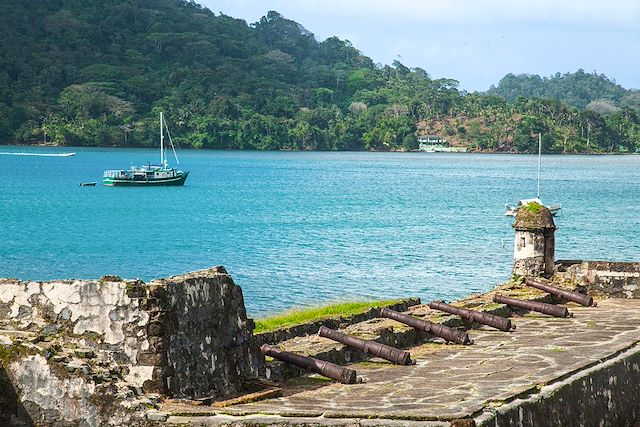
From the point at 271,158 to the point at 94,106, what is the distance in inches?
1076

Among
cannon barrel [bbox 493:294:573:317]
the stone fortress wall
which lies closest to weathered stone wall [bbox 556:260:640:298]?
cannon barrel [bbox 493:294:573:317]

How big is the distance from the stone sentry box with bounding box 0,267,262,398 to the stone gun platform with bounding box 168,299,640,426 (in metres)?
0.43

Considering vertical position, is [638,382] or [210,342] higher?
[210,342]

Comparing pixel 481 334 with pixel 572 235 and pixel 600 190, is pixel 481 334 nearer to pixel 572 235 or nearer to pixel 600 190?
pixel 572 235

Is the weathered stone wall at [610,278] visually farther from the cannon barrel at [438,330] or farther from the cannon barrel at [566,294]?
the cannon barrel at [438,330]

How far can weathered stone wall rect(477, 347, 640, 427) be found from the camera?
32.5 feet

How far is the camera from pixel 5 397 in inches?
357

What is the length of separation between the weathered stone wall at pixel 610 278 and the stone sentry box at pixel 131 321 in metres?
11.4

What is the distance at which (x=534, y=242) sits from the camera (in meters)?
20.5

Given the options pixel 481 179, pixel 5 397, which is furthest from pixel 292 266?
pixel 481 179

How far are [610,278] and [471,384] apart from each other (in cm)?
928

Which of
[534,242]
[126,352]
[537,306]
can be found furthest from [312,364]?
[534,242]

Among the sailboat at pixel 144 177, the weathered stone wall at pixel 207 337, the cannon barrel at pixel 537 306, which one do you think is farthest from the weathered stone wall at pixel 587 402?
the sailboat at pixel 144 177

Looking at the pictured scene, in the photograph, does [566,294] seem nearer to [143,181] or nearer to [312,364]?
[312,364]
